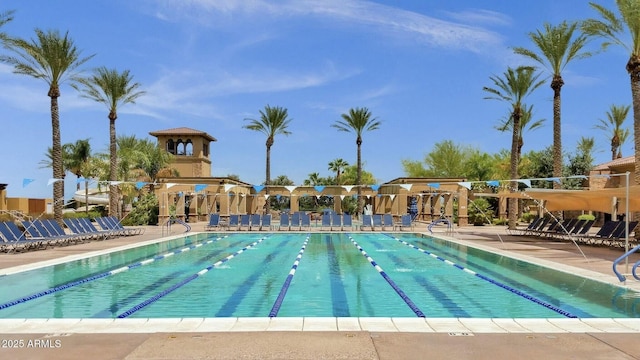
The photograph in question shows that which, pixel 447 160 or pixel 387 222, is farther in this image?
pixel 447 160

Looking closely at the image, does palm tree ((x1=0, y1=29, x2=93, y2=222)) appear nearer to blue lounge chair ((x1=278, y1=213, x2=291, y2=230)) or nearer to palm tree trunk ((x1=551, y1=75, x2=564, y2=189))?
blue lounge chair ((x1=278, y1=213, x2=291, y2=230))

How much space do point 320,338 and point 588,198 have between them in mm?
17136

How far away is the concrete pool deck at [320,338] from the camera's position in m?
5.25

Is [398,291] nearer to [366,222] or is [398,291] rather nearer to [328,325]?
[328,325]

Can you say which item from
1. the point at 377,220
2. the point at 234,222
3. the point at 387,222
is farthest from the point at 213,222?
the point at 387,222

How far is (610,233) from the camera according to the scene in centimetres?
1775

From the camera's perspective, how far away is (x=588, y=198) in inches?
776

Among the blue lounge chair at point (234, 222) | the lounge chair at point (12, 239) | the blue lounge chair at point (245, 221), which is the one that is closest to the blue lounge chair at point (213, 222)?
the blue lounge chair at point (234, 222)

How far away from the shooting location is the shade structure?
15984mm

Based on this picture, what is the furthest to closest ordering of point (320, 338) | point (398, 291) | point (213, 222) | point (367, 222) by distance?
1. point (367, 222)
2. point (213, 222)
3. point (398, 291)
4. point (320, 338)

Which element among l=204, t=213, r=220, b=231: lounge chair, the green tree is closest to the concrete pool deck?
l=204, t=213, r=220, b=231: lounge chair

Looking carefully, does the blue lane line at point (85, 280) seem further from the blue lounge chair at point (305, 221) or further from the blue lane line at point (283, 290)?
the blue lounge chair at point (305, 221)

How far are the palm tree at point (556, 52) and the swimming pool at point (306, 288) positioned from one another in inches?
428

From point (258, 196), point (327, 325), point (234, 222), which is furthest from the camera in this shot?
point (258, 196)
